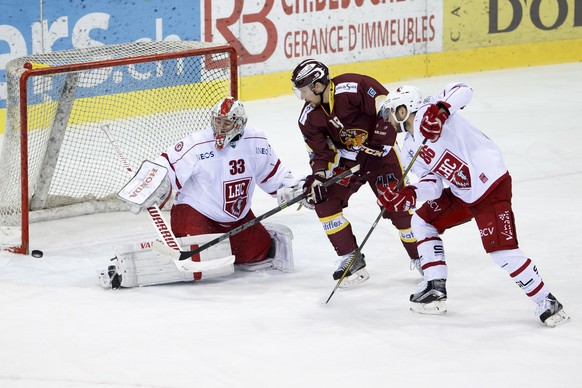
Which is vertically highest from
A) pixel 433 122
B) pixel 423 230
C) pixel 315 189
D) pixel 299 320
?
pixel 433 122

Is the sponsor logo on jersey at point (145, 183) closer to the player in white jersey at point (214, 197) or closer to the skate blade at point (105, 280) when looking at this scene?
the player in white jersey at point (214, 197)

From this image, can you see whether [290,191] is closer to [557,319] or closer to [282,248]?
[282,248]

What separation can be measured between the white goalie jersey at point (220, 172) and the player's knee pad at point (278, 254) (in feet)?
0.58

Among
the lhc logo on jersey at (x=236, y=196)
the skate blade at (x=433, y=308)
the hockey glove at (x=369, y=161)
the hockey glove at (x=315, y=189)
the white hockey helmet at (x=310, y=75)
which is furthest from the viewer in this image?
the lhc logo on jersey at (x=236, y=196)

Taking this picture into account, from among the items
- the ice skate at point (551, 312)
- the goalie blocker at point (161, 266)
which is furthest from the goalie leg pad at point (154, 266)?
the ice skate at point (551, 312)

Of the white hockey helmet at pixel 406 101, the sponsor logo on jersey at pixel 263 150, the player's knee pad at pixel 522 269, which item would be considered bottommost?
the player's knee pad at pixel 522 269

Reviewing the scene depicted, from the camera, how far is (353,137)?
506cm

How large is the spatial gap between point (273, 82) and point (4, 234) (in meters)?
3.58

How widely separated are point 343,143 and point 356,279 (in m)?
0.60

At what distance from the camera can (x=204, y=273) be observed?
16.9 feet

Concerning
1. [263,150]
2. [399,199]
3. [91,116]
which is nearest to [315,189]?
[263,150]

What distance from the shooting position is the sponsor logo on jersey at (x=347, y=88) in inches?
197

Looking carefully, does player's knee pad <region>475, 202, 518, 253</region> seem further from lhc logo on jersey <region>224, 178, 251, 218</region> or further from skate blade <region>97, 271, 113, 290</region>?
skate blade <region>97, 271, 113, 290</region>

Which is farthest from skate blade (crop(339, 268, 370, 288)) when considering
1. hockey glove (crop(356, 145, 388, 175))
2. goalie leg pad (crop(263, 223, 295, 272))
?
hockey glove (crop(356, 145, 388, 175))
